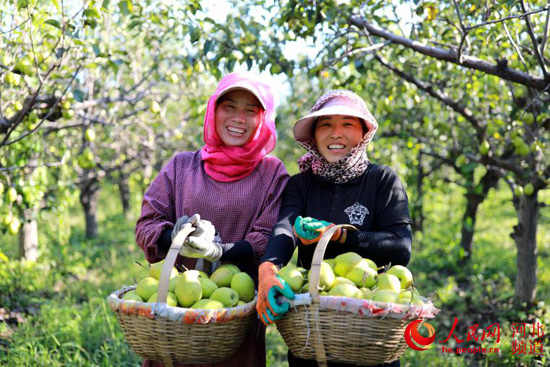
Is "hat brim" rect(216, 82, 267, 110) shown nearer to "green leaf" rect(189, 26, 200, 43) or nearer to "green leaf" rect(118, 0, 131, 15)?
"green leaf" rect(189, 26, 200, 43)

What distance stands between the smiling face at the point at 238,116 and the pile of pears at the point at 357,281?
641 mm

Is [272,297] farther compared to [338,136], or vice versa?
[338,136]

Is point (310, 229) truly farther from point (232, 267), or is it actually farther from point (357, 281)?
point (232, 267)

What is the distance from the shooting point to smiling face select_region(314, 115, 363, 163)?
1.94 m

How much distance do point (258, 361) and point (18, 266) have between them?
3743mm

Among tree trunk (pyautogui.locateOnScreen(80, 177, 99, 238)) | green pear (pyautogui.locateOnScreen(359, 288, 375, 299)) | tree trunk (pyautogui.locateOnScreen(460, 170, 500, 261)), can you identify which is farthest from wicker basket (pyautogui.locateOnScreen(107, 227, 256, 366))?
tree trunk (pyautogui.locateOnScreen(80, 177, 99, 238))

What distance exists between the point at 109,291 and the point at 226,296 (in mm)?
3713

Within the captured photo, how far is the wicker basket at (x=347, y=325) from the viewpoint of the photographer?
4.75ft

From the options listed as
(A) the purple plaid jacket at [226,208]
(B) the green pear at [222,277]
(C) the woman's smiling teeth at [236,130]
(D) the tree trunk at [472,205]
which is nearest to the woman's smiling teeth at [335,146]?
(A) the purple plaid jacket at [226,208]

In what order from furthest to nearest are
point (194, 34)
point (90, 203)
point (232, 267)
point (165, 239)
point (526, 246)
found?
point (90, 203), point (526, 246), point (194, 34), point (165, 239), point (232, 267)

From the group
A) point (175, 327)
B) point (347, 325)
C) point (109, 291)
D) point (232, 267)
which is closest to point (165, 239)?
point (232, 267)

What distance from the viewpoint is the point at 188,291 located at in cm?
164

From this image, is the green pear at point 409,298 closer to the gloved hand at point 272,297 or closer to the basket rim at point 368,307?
the basket rim at point 368,307

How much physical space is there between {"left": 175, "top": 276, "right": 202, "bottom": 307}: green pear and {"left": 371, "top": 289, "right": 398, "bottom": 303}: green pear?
54cm
